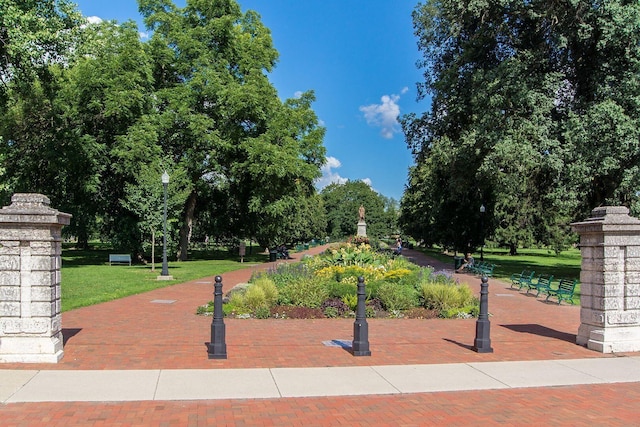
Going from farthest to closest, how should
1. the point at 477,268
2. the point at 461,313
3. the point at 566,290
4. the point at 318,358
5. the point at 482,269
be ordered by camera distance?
the point at 477,268, the point at 482,269, the point at 566,290, the point at 461,313, the point at 318,358

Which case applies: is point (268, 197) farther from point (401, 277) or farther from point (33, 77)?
point (401, 277)

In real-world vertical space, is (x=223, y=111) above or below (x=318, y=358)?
above

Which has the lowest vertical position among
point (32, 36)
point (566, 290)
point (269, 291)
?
point (566, 290)

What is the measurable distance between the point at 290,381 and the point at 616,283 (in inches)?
251

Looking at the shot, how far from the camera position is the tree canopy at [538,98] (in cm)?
2166

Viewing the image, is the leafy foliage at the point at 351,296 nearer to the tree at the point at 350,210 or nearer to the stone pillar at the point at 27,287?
the stone pillar at the point at 27,287

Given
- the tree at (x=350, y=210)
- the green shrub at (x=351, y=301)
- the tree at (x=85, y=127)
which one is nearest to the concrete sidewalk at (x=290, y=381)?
the green shrub at (x=351, y=301)

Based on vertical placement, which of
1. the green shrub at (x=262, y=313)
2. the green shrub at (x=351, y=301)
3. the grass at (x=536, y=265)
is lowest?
the grass at (x=536, y=265)

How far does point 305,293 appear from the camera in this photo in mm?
13461

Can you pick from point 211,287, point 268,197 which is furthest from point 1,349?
point 268,197

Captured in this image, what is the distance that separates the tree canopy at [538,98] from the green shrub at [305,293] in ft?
41.6

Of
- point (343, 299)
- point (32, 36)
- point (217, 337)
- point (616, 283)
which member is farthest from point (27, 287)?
point (32, 36)

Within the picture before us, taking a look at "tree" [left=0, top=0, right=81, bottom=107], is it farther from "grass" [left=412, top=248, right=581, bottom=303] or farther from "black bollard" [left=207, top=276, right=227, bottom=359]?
"grass" [left=412, top=248, right=581, bottom=303]

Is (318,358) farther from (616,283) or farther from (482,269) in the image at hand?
(482,269)
